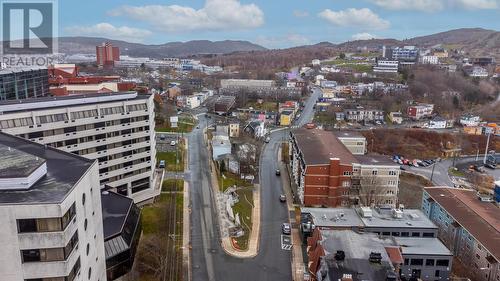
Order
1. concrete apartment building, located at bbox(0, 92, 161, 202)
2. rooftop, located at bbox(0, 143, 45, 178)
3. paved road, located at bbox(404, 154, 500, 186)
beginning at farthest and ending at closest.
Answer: paved road, located at bbox(404, 154, 500, 186) < concrete apartment building, located at bbox(0, 92, 161, 202) < rooftop, located at bbox(0, 143, 45, 178)

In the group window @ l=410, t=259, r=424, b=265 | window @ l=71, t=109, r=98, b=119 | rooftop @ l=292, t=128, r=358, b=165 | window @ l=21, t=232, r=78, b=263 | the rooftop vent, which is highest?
window @ l=71, t=109, r=98, b=119

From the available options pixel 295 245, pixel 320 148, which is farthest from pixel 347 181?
pixel 295 245

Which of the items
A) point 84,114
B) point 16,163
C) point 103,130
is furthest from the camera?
point 103,130

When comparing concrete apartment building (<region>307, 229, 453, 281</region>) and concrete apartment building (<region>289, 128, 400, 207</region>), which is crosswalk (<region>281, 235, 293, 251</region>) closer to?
concrete apartment building (<region>307, 229, 453, 281</region>)

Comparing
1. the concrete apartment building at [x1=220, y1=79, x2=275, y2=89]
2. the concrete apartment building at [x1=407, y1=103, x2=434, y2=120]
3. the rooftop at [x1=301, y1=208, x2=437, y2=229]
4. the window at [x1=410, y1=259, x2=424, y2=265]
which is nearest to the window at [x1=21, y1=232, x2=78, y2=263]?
the rooftop at [x1=301, y1=208, x2=437, y2=229]

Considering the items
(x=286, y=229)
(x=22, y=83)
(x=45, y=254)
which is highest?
(x=22, y=83)

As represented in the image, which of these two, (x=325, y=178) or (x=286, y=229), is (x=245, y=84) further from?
(x=286, y=229)

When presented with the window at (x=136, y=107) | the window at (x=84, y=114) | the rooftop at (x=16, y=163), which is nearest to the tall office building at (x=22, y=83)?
the window at (x=136, y=107)
